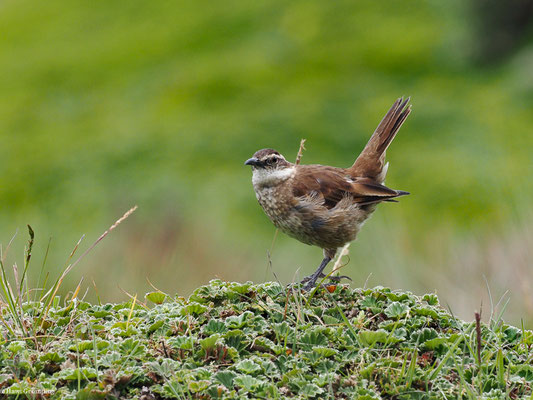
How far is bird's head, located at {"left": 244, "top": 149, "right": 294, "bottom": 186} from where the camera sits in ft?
21.1

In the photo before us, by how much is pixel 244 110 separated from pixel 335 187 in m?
8.85

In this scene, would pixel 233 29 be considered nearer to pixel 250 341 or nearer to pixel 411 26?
pixel 411 26

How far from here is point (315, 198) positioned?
6406 mm

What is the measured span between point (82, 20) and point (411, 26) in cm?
734

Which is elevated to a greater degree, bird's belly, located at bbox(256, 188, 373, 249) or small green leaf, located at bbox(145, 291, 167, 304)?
bird's belly, located at bbox(256, 188, 373, 249)

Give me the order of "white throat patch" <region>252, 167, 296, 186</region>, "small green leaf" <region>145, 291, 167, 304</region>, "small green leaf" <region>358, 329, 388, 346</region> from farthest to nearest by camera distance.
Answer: "white throat patch" <region>252, 167, 296, 186</region>, "small green leaf" <region>145, 291, 167, 304</region>, "small green leaf" <region>358, 329, 388, 346</region>

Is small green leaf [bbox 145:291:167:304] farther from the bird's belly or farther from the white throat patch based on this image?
the white throat patch

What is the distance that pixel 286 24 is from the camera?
17.4m

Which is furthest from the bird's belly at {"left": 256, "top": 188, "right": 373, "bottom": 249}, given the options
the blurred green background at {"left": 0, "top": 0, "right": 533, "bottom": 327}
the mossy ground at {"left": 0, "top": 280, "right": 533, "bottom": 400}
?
the blurred green background at {"left": 0, "top": 0, "right": 533, "bottom": 327}

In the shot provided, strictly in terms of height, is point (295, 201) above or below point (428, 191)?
below

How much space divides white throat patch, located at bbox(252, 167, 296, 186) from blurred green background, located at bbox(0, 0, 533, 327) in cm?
202

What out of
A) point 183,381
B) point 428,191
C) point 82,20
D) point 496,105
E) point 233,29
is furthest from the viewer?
point 82,20

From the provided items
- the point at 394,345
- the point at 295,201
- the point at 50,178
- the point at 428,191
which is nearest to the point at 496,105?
the point at 428,191

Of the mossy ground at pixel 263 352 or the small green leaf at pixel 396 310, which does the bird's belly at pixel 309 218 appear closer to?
the mossy ground at pixel 263 352
